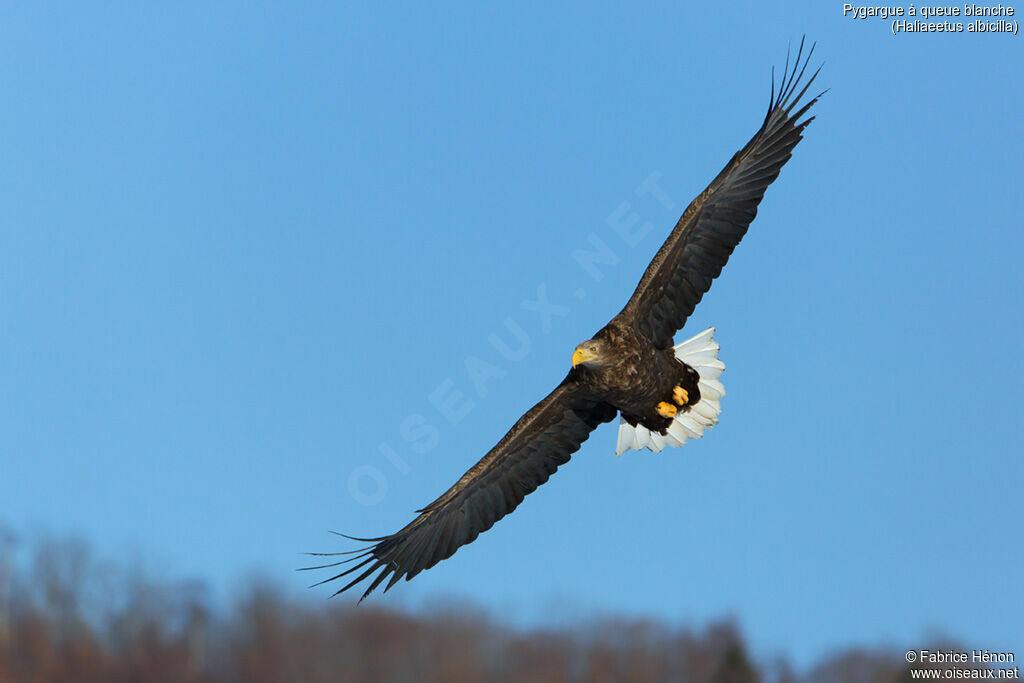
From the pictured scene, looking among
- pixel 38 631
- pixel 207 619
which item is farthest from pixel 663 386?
pixel 38 631

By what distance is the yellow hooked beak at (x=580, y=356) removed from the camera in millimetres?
9969

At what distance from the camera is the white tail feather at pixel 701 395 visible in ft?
36.4

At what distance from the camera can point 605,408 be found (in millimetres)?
11078

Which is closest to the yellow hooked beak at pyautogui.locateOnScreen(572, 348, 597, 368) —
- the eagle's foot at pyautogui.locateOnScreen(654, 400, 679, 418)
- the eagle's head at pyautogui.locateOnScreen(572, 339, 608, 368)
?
the eagle's head at pyautogui.locateOnScreen(572, 339, 608, 368)

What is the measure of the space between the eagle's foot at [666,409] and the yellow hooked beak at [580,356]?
1.19 metres

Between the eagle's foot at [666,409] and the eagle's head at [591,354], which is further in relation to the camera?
the eagle's foot at [666,409]

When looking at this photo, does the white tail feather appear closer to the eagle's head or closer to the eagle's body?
the eagle's body

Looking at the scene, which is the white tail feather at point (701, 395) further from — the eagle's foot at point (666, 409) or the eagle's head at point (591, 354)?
the eagle's head at point (591, 354)

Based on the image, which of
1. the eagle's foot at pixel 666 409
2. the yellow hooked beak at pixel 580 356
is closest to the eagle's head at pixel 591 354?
the yellow hooked beak at pixel 580 356

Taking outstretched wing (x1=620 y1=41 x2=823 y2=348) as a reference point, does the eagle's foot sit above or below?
below

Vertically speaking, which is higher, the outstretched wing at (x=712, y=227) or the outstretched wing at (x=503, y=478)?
the outstretched wing at (x=712, y=227)

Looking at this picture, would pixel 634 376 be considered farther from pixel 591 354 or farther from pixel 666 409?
pixel 666 409

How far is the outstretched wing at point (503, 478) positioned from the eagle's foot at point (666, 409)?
1.44 ft

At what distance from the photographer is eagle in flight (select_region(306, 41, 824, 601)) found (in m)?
10.2
